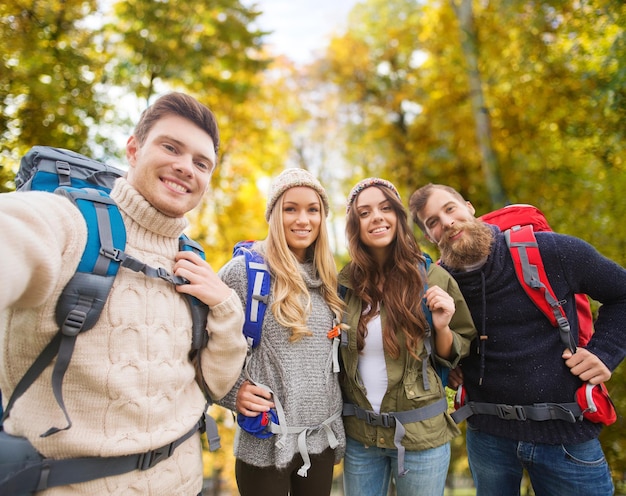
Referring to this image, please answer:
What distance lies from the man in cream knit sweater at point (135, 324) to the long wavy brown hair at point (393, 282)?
1.00 m

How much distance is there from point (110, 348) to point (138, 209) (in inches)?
22.5

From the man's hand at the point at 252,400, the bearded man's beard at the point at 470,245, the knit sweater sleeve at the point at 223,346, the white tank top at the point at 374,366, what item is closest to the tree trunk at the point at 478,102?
the bearded man's beard at the point at 470,245

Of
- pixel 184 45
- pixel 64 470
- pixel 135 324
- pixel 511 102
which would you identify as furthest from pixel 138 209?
pixel 511 102

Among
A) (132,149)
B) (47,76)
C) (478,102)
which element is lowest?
(132,149)

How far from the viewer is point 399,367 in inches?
92.5

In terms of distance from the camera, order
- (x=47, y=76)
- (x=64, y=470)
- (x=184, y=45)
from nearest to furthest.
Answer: (x=64, y=470) < (x=47, y=76) < (x=184, y=45)

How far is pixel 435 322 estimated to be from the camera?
2295 millimetres

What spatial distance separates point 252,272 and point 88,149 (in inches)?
200

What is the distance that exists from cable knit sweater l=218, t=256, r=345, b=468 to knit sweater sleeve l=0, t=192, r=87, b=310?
1100mm

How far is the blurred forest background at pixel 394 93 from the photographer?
17.2ft

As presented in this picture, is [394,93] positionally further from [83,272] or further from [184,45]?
[83,272]

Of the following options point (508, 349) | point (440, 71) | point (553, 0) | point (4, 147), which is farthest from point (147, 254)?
point (440, 71)

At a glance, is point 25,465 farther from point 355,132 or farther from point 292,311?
point 355,132

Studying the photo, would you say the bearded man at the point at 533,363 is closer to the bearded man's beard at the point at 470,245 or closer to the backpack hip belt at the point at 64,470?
the bearded man's beard at the point at 470,245
